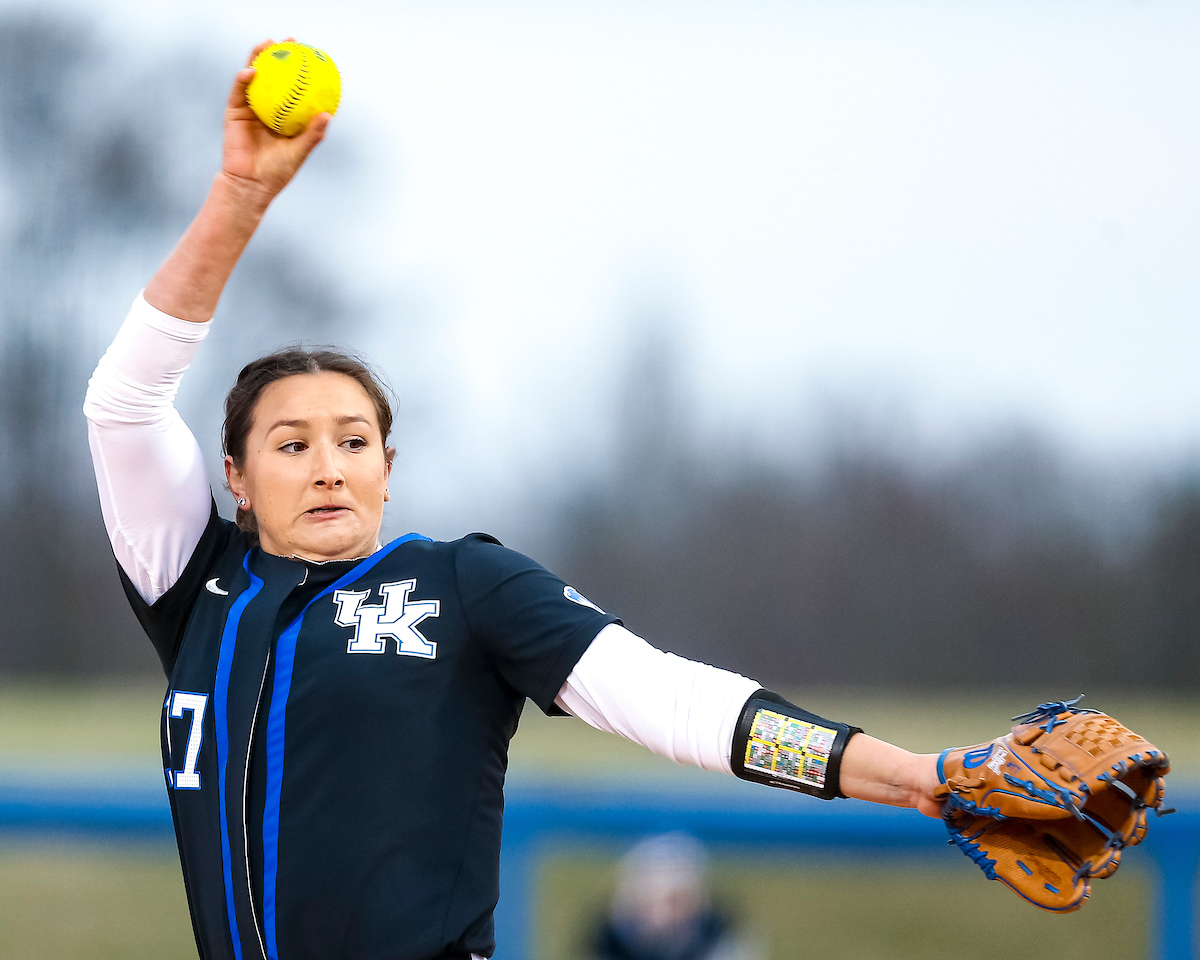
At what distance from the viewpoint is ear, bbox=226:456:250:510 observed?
172cm

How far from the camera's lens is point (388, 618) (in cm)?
153

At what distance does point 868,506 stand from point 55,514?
11933 mm

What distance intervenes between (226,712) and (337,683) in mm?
158

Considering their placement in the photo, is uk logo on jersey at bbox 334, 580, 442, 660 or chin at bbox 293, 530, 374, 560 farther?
chin at bbox 293, 530, 374, 560

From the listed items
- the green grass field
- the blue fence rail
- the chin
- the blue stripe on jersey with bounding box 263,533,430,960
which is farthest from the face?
the green grass field

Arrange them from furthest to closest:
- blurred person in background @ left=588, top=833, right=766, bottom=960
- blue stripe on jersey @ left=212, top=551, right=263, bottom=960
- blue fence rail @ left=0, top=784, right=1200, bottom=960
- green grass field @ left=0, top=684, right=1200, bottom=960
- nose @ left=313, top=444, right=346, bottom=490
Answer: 1. green grass field @ left=0, top=684, right=1200, bottom=960
2. blurred person in background @ left=588, top=833, right=766, bottom=960
3. blue fence rail @ left=0, top=784, right=1200, bottom=960
4. nose @ left=313, top=444, right=346, bottom=490
5. blue stripe on jersey @ left=212, top=551, right=263, bottom=960

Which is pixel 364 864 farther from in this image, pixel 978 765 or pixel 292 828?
pixel 978 765

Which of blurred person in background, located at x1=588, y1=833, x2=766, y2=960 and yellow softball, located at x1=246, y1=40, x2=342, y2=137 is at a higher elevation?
yellow softball, located at x1=246, y1=40, x2=342, y2=137

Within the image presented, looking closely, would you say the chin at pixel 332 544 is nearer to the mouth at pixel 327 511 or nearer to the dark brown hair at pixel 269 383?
the mouth at pixel 327 511

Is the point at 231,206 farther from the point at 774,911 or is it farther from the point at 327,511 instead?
the point at 774,911

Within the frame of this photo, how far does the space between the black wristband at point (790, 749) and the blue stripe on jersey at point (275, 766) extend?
0.58m

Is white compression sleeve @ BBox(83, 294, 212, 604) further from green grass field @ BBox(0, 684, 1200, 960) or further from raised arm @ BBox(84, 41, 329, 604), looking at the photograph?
green grass field @ BBox(0, 684, 1200, 960)

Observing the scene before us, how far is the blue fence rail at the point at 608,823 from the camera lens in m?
2.62

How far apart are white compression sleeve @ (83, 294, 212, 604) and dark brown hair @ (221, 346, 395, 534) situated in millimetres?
69
